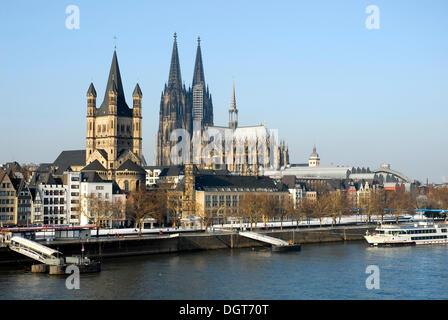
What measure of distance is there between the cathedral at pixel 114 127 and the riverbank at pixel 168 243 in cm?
4723

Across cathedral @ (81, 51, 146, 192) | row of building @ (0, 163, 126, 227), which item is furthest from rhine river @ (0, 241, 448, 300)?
cathedral @ (81, 51, 146, 192)

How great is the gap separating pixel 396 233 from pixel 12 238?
53403 millimetres

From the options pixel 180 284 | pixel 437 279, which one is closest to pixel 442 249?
pixel 437 279

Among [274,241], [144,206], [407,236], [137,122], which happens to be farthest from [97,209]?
[137,122]

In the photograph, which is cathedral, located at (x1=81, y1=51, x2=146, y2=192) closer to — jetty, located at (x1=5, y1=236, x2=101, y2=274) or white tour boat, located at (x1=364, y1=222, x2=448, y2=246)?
white tour boat, located at (x1=364, y1=222, x2=448, y2=246)

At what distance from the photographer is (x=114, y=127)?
146m

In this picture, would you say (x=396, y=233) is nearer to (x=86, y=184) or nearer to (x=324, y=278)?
(x=324, y=278)

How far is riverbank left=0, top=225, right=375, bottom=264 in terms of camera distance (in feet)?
263

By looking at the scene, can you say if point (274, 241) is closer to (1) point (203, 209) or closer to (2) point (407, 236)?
(2) point (407, 236)

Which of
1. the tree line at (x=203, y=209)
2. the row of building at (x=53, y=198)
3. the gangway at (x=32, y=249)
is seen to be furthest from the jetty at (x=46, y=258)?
the row of building at (x=53, y=198)

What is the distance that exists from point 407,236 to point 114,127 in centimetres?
6689

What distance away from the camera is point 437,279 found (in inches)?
2589

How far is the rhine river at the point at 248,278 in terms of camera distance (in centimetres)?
5759
